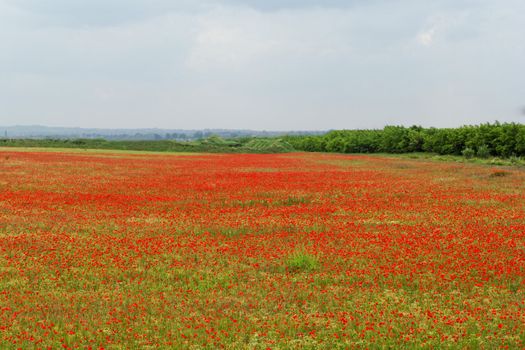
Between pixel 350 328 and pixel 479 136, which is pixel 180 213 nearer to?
pixel 350 328

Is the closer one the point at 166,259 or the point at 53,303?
the point at 53,303

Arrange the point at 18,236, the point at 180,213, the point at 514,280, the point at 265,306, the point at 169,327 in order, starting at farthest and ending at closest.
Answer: the point at 180,213 < the point at 18,236 < the point at 514,280 < the point at 265,306 < the point at 169,327

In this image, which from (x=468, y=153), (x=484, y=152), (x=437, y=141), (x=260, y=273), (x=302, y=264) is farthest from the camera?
(x=437, y=141)

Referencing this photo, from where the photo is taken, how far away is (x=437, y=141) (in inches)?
3142

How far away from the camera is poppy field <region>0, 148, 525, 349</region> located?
9055mm

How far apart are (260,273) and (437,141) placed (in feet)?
238

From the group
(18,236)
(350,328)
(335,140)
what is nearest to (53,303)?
(350,328)

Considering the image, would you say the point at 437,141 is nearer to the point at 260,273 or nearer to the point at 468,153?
the point at 468,153

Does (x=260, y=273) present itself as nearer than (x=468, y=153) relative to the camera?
Yes

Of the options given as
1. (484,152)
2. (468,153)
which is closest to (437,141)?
(468,153)

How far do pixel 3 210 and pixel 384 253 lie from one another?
16175 mm

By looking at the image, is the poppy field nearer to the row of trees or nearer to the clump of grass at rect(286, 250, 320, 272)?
the clump of grass at rect(286, 250, 320, 272)

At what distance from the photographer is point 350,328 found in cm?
925

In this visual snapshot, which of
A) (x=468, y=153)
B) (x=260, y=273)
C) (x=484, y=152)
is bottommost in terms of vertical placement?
(x=260, y=273)
